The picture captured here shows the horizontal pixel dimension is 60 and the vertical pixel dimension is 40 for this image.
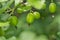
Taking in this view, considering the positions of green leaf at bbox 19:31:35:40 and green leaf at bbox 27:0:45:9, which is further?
green leaf at bbox 19:31:35:40

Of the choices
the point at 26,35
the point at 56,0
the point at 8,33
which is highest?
the point at 56,0

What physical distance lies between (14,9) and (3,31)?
0.09 metres

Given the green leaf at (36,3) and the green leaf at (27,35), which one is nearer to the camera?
the green leaf at (36,3)

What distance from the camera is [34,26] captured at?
1.07 meters

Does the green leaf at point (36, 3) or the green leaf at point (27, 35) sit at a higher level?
the green leaf at point (36, 3)

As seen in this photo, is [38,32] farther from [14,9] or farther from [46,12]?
[14,9]

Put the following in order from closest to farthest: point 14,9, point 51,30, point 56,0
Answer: point 14,9 < point 56,0 < point 51,30

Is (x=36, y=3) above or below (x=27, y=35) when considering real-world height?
above

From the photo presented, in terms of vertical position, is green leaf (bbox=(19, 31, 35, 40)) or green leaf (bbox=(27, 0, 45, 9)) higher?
green leaf (bbox=(27, 0, 45, 9))

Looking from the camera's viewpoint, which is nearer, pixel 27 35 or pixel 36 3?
pixel 36 3

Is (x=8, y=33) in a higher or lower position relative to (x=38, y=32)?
higher

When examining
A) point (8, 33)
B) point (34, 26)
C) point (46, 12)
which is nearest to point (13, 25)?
point (8, 33)

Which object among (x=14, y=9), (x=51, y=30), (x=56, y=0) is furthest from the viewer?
(x=51, y=30)

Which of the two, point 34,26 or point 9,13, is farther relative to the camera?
point 34,26
